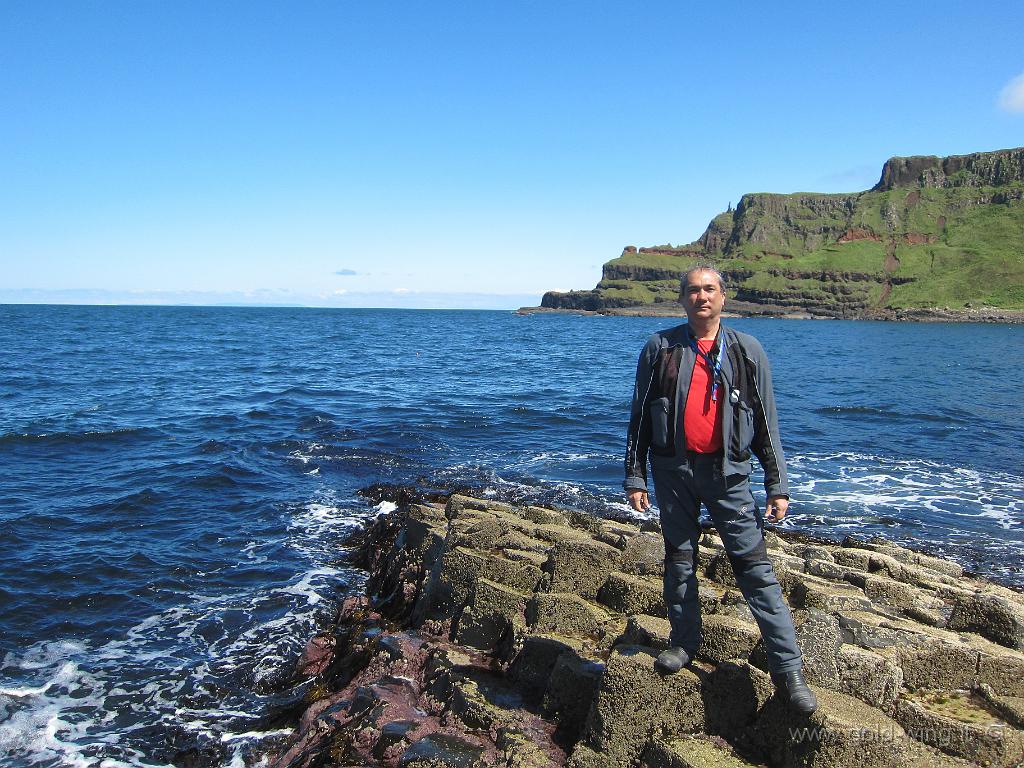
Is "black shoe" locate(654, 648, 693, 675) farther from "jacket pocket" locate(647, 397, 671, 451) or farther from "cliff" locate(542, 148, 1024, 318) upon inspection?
"cliff" locate(542, 148, 1024, 318)

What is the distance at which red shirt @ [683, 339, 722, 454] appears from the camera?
5.10 meters

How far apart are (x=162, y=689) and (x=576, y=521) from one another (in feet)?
22.3

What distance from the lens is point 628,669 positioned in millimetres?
5355

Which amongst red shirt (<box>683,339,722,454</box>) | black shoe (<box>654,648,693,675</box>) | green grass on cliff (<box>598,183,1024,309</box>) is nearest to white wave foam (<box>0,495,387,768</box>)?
black shoe (<box>654,648,693,675</box>)

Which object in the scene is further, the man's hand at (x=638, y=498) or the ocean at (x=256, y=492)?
→ the ocean at (x=256, y=492)

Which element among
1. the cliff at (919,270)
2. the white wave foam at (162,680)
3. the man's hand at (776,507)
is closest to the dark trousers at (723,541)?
the man's hand at (776,507)

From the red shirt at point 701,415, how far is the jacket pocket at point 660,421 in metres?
0.14

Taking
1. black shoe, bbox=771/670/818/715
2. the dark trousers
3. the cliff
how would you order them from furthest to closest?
the cliff → the dark trousers → black shoe, bbox=771/670/818/715

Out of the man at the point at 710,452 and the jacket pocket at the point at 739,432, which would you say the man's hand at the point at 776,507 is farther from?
the jacket pocket at the point at 739,432

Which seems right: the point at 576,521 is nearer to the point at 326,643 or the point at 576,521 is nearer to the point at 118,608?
the point at 326,643

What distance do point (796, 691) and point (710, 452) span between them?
1.83 m

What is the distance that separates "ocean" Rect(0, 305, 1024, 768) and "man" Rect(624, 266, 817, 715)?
5419mm

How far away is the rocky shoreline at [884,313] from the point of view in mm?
126688

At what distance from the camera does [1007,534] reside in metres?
14.9
